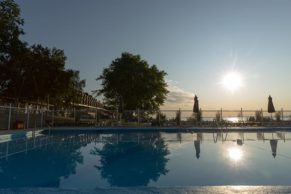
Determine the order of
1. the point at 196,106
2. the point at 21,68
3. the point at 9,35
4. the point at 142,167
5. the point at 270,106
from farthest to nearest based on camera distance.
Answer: the point at 196,106, the point at 270,106, the point at 21,68, the point at 9,35, the point at 142,167

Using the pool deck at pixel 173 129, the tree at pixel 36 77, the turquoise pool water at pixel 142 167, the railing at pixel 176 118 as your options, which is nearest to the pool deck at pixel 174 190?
the turquoise pool water at pixel 142 167

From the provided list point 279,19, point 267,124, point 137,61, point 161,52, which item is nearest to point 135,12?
point 161,52

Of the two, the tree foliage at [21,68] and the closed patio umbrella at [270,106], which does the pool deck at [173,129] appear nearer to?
the closed patio umbrella at [270,106]

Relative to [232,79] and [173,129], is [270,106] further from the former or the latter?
[173,129]

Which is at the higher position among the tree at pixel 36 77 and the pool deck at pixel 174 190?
the tree at pixel 36 77

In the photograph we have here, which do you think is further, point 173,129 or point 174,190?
point 173,129

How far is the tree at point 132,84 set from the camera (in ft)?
99.8

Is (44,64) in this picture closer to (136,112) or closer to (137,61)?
(136,112)

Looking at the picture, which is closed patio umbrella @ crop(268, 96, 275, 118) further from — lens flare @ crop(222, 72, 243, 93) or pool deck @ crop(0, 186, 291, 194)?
pool deck @ crop(0, 186, 291, 194)

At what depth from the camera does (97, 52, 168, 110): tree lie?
30.4m

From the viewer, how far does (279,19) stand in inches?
567

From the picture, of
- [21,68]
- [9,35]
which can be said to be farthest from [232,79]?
[9,35]

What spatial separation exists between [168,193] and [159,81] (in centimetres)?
2854

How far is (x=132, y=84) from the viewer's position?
99.9 feet
